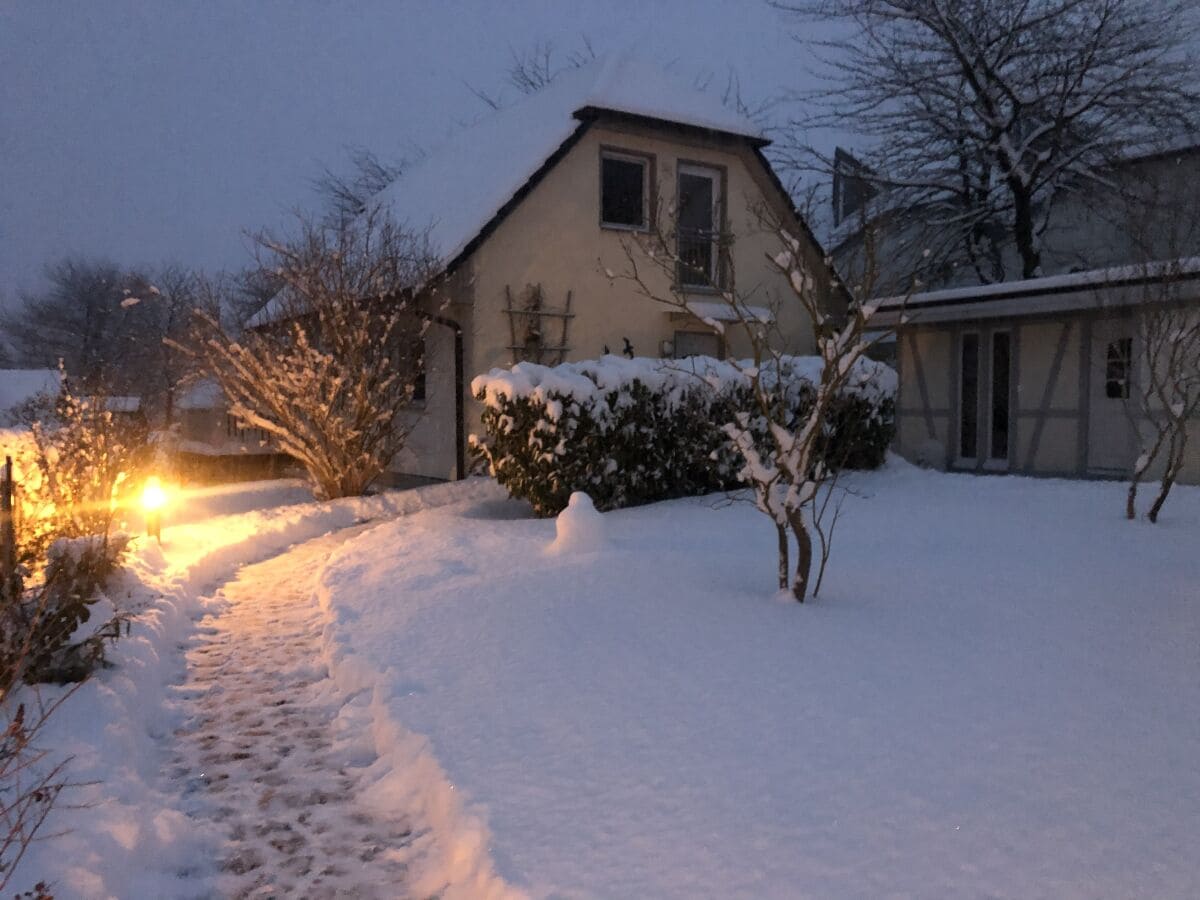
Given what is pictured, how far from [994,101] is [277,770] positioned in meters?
18.0

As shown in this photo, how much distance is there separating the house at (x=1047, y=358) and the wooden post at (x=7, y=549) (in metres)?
8.82

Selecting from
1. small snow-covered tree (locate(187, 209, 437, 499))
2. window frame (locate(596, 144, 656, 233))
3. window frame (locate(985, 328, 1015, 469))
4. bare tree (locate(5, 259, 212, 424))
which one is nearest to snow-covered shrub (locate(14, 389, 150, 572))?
small snow-covered tree (locate(187, 209, 437, 499))

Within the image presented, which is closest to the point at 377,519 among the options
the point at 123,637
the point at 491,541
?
the point at 491,541

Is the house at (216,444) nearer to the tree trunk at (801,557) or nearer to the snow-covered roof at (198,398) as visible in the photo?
the snow-covered roof at (198,398)

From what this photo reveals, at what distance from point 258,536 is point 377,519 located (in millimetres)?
1823

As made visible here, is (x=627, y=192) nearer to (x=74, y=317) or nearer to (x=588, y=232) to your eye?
(x=588, y=232)

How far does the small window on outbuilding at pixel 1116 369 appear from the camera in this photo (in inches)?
455

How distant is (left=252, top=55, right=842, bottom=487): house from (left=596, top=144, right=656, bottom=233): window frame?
0.10 feet

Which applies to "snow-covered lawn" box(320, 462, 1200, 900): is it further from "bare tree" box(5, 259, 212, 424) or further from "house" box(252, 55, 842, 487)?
"bare tree" box(5, 259, 212, 424)

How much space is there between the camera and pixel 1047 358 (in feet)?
41.5

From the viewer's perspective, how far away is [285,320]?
12438 mm

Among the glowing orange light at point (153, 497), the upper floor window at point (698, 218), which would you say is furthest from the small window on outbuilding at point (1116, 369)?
→ the glowing orange light at point (153, 497)

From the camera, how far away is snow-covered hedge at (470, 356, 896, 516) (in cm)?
938

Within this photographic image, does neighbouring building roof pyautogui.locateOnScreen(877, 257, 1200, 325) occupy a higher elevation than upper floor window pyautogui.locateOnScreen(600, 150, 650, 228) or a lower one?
lower
